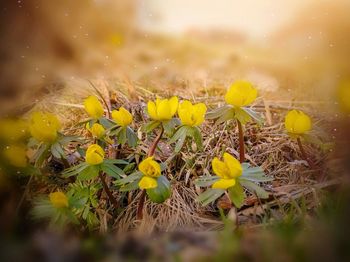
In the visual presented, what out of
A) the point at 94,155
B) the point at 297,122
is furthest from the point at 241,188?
the point at 94,155

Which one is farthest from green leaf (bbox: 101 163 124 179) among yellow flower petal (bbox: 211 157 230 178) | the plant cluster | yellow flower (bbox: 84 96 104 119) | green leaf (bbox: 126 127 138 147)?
yellow flower petal (bbox: 211 157 230 178)

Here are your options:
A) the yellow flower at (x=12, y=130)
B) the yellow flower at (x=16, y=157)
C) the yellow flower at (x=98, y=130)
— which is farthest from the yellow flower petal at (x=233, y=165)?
the yellow flower at (x=12, y=130)

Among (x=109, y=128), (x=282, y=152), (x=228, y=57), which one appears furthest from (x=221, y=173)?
(x=228, y=57)

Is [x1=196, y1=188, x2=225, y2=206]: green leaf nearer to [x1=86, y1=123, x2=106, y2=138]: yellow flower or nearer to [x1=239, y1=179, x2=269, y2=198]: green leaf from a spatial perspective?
[x1=239, y1=179, x2=269, y2=198]: green leaf

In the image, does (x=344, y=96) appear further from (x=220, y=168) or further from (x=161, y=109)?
(x=161, y=109)

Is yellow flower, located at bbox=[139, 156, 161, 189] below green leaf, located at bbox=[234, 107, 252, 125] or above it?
below
